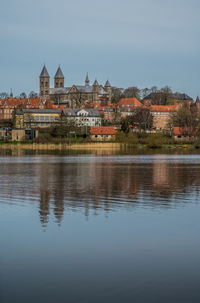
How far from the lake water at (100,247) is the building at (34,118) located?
394 ft

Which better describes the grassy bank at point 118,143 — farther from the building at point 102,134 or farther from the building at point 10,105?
the building at point 10,105

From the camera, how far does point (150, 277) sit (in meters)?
10.5

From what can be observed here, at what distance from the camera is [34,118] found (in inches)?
5792

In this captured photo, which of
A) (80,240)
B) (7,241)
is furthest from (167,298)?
(7,241)

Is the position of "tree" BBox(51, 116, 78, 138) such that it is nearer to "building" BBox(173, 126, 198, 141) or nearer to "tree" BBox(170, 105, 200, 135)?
"building" BBox(173, 126, 198, 141)

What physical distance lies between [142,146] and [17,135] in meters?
36.5

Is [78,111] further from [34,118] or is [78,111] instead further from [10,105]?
[10,105]

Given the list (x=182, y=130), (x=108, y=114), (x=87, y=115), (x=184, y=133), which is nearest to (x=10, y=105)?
(x=108, y=114)

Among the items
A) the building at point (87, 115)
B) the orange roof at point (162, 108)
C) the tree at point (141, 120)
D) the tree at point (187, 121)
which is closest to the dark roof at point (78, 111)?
the building at point (87, 115)

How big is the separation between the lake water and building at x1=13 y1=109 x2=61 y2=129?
11998 centimetres

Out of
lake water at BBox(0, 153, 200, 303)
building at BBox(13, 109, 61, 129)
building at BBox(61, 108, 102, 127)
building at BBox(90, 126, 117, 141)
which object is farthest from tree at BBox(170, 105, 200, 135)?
lake water at BBox(0, 153, 200, 303)

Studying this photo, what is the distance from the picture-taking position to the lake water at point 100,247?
9.69 meters

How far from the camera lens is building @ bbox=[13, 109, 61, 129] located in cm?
14188

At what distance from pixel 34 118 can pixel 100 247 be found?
136072 mm
